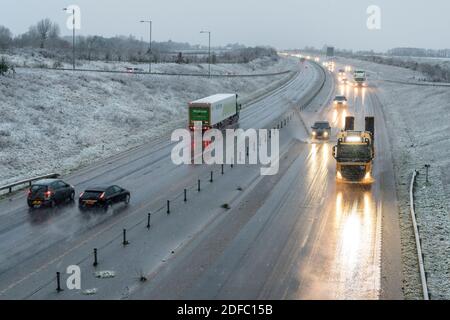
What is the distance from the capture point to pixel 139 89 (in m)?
78.7

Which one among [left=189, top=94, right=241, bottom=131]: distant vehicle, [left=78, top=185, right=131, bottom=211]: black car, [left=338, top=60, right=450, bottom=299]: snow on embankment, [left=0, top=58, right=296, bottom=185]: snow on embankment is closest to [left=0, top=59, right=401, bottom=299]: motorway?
[left=78, top=185, right=131, bottom=211]: black car

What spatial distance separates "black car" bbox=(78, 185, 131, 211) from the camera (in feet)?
102

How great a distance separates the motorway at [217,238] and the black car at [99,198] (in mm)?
548

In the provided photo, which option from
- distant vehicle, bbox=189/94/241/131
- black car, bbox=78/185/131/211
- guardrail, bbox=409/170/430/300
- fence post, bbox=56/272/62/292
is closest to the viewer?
guardrail, bbox=409/170/430/300

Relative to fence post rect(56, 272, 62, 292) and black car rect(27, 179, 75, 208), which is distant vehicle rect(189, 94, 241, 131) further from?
fence post rect(56, 272, 62, 292)

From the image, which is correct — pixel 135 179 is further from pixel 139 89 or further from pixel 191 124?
pixel 139 89

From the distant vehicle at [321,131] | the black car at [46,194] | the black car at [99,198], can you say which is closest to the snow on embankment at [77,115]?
the black car at [46,194]

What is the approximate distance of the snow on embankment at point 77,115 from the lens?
44875 mm

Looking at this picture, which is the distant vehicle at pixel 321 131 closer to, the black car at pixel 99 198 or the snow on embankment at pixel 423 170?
the snow on embankment at pixel 423 170

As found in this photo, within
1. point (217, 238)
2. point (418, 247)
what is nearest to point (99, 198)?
point (217, 238)

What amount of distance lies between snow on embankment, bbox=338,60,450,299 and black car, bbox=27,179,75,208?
18.0 metres

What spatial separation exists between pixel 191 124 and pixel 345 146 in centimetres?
2271

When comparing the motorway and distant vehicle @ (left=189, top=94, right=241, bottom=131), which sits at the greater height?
distant vehicle @ (left=189, top=94, right=241, bottom=131)
